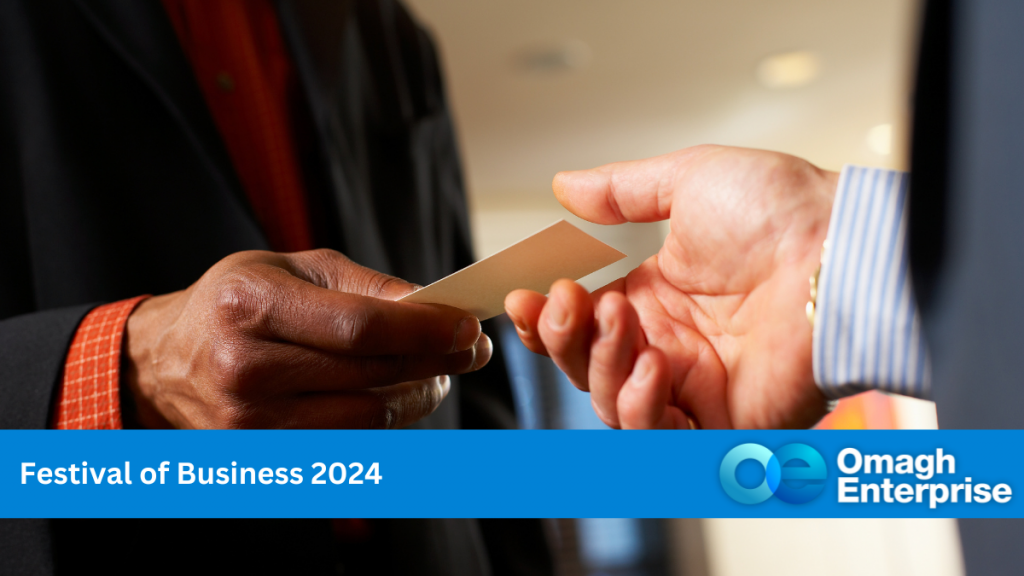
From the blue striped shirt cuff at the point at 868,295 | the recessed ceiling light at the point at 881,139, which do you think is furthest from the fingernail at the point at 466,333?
the recessed ceiling light at the point at 881,139

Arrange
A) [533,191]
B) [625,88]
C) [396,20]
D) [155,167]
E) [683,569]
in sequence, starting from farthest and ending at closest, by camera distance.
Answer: [533,191] → [683,569] → [625,88] → [396,20] → [155,167]

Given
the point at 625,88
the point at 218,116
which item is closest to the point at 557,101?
the point at 625,88

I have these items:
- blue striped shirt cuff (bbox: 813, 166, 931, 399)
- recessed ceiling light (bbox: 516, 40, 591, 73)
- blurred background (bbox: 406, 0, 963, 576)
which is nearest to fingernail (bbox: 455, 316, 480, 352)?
blue striped shirt cuff (bbox: 813, 166, 931, 399)

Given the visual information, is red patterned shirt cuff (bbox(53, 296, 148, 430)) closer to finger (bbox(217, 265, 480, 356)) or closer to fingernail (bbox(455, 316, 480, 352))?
finger (bbox(217, 265, 480, 356))

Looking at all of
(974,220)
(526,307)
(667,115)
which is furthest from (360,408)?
(667,115)

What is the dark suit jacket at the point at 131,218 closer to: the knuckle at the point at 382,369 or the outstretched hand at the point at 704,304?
the knuckle at the point at 382,369

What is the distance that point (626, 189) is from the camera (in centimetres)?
50

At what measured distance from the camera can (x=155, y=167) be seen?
26.4 inches

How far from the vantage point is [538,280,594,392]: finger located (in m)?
0.38

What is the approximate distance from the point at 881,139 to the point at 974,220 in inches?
143

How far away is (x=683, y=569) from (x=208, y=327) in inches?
142

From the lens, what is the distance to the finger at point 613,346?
387 millimetres

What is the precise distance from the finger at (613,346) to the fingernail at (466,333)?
0.29 feet

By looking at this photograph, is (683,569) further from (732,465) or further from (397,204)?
(732,465)
